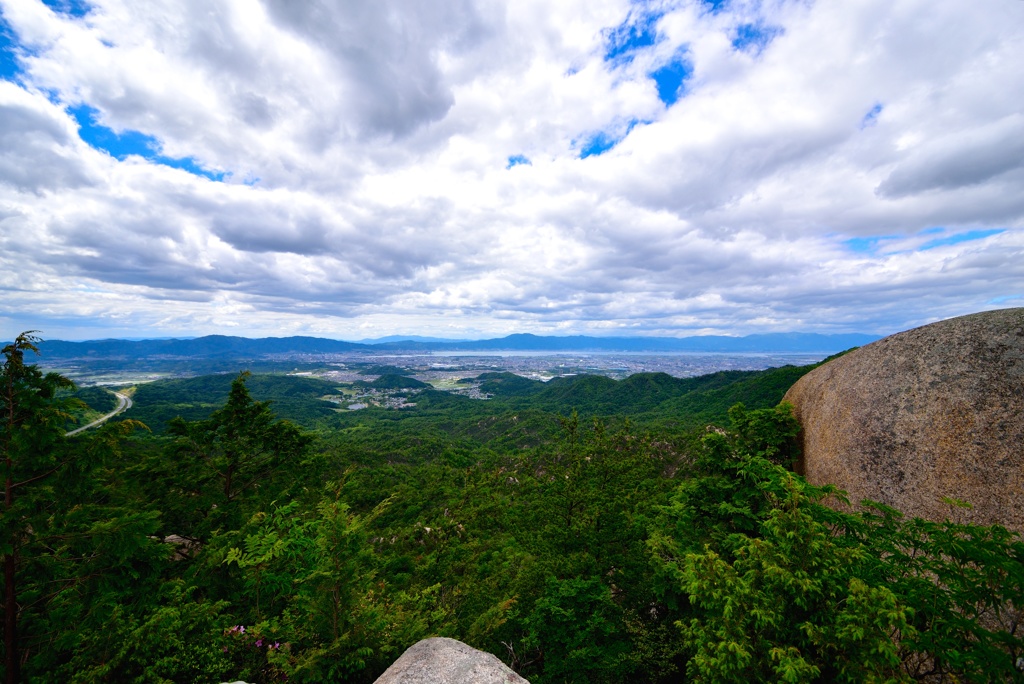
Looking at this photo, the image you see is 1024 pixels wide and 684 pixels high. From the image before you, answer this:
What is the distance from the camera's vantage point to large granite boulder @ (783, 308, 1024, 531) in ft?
34.0

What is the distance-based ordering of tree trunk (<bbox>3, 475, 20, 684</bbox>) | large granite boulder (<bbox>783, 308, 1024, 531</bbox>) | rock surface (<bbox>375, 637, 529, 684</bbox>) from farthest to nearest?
large granite boulder (<bbox>783, 308, 1024, 531</bbox>) → tree trunk (<bbox>3, 475, 20, 684</bbox>) → rock surface (<bbox>375, 637, 529, 684</bbox>)

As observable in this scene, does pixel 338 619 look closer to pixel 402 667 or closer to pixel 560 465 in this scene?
pixel 402 667

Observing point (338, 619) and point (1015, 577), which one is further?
point (338, 619)

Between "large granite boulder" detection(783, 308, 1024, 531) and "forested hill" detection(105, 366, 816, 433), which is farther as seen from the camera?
"forested hill" detection(105, 366, 816, 433)

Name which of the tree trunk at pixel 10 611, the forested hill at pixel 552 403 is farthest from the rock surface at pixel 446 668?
the forested hill at pixel 552 403

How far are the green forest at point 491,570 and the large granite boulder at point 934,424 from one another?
48.3 inches

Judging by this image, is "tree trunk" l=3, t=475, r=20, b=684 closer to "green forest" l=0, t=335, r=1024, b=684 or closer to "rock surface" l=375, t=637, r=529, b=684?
"green forest" l=0, t=335, r=1024, b=684

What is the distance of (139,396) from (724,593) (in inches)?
9243

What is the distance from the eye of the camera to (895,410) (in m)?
12.9

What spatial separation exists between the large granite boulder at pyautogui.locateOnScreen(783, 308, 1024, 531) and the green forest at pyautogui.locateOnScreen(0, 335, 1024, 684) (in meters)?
1.23

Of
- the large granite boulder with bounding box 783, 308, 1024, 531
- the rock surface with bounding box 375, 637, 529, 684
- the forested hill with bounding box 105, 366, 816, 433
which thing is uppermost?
the large granite boulder with bounding box 783, 308, 1024, 531

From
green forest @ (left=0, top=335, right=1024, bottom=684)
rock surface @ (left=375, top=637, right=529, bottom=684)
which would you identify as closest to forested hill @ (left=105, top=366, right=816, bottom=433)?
green forest @ (left=0, top=335, right=1024, bottom=684)

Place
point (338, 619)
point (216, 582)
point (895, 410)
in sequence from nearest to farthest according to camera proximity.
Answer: point (338, 619) < point (895, 410) < point (216, 582)

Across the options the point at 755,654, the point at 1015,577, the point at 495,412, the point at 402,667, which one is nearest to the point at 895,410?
the point at 1015,577
